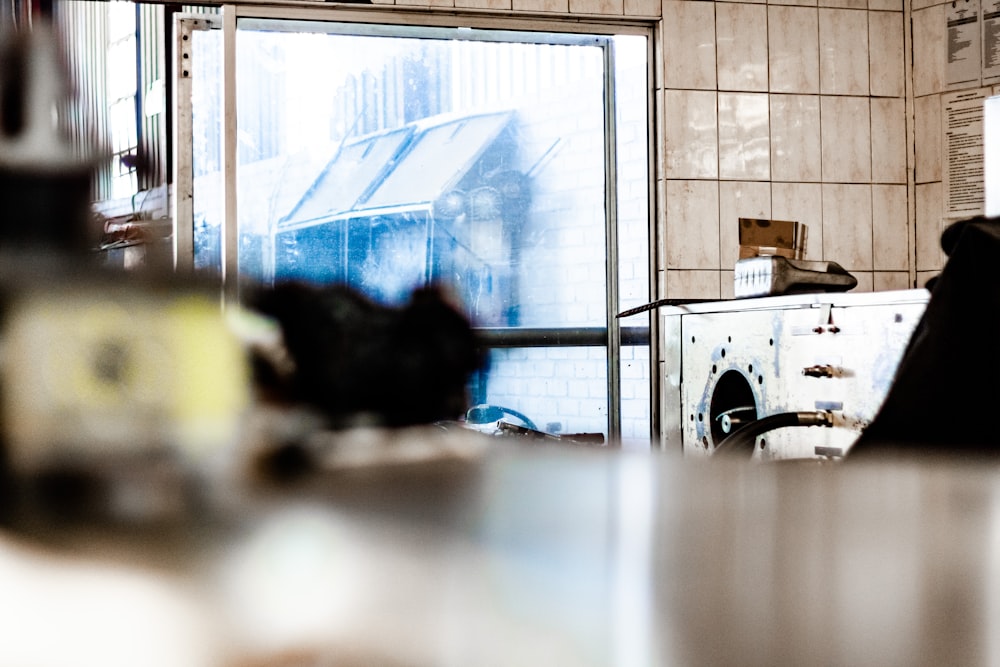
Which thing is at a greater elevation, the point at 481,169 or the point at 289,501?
the point at 481,169

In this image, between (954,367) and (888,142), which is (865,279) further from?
(954,367)

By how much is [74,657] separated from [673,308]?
2.51 m

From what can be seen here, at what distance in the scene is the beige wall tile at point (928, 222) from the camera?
4062mm

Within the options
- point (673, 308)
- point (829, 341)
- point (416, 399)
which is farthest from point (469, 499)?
point (673, 308)

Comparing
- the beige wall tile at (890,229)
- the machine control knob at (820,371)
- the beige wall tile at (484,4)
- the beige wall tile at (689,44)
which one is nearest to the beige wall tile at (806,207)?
the beige wall tile at (890,229)

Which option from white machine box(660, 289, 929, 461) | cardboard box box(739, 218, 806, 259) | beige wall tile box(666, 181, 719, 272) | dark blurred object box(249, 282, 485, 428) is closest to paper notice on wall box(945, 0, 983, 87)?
cardboard box box(739, 218, 806, 259)

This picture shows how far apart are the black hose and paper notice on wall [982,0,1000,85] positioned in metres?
2.70

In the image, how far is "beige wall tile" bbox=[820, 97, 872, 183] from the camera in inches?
159

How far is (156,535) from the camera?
0.40 feet

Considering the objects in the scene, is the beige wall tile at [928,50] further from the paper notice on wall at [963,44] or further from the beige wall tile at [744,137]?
the beige wall tile at [744,137]

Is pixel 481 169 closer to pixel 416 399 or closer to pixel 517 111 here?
pixel 517 111

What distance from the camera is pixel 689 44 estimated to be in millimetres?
3938

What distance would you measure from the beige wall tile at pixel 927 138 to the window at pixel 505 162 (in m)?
1.21

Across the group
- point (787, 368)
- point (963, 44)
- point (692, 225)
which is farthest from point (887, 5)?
point (787, 368)
